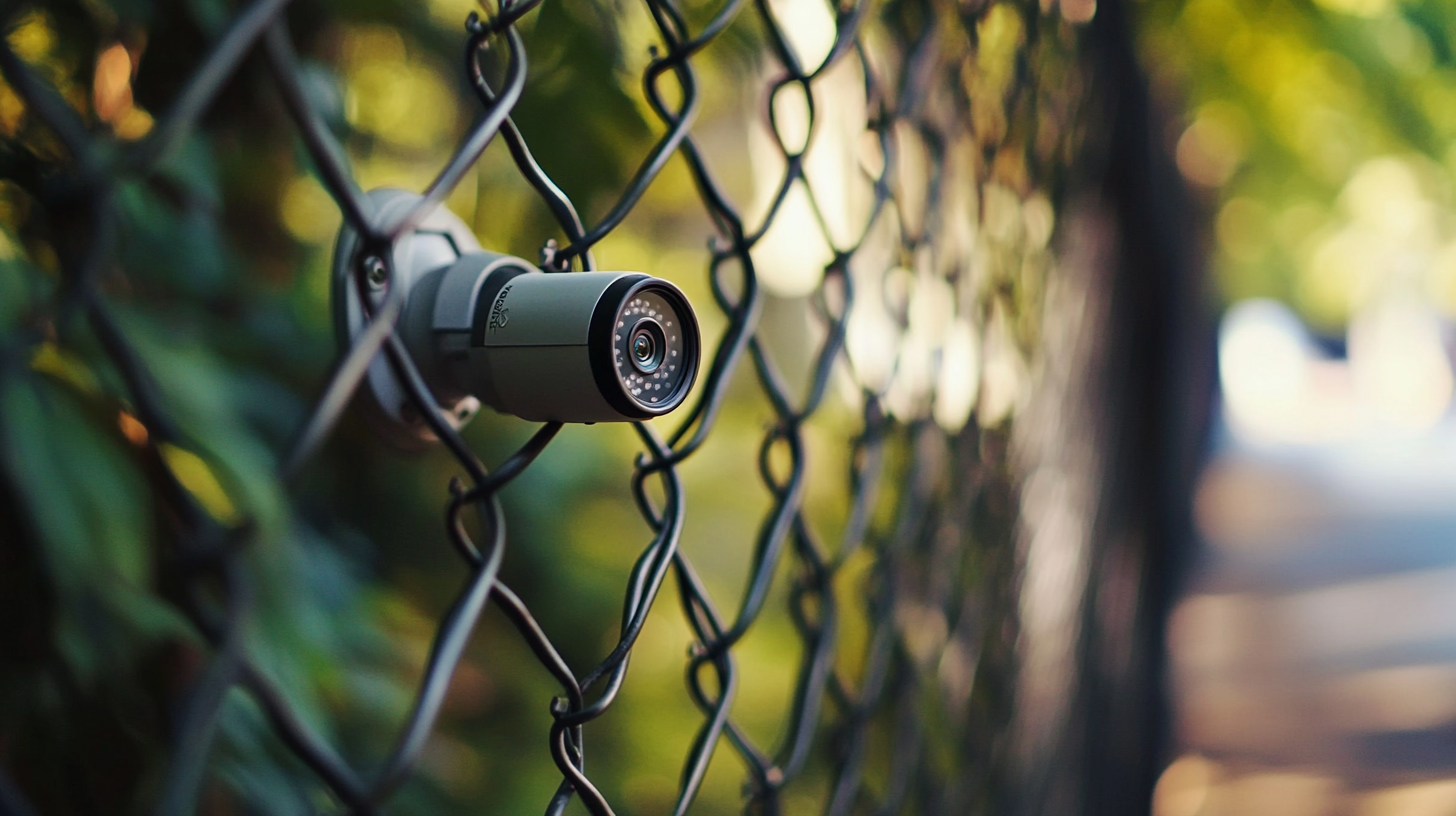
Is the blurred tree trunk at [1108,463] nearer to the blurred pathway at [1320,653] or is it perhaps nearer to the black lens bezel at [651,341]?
the blurred pathway at [1320,653]

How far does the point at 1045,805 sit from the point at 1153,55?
1.60 m

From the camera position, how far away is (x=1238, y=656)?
3996mm

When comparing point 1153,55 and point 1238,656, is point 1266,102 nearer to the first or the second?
point 1153,55

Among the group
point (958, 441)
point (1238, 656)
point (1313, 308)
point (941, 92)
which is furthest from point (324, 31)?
point (1313, 308)

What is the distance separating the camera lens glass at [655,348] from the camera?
15.5 inches

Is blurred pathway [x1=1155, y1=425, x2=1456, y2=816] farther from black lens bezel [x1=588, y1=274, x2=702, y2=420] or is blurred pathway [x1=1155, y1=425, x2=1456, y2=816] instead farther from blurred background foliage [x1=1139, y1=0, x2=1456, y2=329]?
black lens bezel [x1=588, y1=274, x2=702, y2=420]

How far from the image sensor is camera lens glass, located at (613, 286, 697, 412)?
1.29 ft

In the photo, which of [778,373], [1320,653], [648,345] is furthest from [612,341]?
[1320,653]

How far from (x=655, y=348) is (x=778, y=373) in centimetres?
32

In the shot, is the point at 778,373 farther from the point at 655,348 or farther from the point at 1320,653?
the point at 1320,653

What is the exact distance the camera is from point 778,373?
0.74 m

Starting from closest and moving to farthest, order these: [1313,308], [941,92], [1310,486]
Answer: [941,92] → [1313,308] → [1310,486]

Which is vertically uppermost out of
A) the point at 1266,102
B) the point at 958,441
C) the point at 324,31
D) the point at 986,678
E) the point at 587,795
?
the point at 1266,102

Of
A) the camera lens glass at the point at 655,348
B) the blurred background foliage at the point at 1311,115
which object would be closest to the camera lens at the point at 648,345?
the camera lens glass at the point at 655,348
